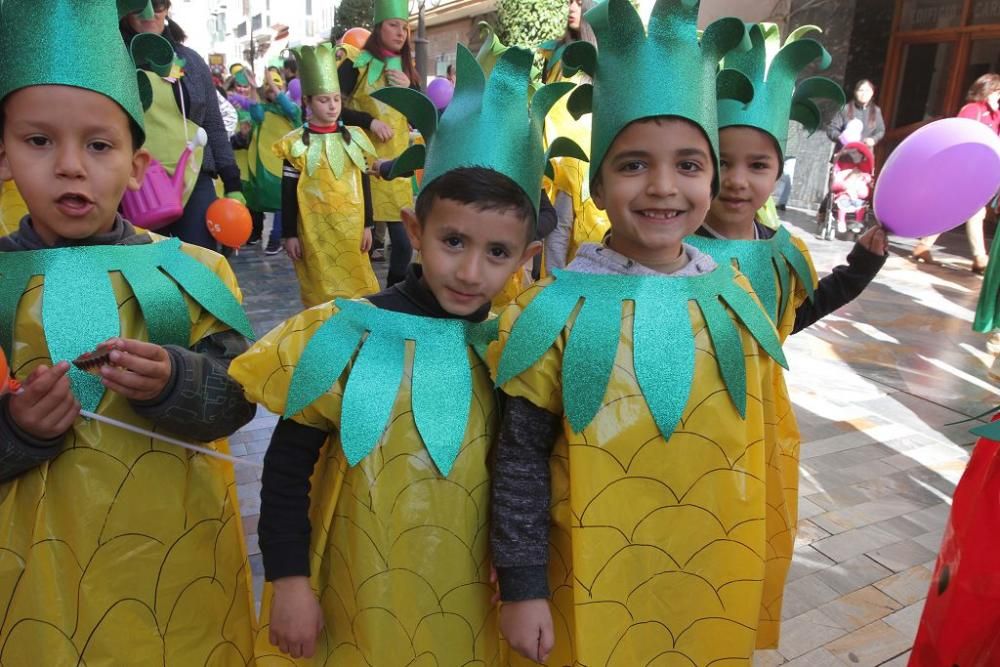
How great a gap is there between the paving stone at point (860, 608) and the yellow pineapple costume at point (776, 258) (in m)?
0.77

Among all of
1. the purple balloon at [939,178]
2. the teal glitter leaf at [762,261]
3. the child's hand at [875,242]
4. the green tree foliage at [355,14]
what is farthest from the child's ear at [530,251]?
the green tree foliage at [355,14]

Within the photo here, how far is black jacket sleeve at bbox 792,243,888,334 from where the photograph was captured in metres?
1.96

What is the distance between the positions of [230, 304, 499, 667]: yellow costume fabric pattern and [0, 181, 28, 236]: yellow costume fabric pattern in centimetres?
175

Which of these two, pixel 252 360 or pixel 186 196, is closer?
pixel 252 360

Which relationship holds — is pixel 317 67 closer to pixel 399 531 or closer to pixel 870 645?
pixel 399 531

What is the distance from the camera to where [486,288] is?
1.37 m

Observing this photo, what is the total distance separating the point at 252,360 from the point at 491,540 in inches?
20.6

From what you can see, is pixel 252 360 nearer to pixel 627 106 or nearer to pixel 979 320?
pixel 627 106

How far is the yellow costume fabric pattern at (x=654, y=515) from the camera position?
4.19ft

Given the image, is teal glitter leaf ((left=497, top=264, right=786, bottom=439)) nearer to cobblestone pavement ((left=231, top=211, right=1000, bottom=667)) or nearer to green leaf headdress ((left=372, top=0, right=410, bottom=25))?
→ cobblestone pavement ((left=231, top=211, right=1000, bottom=667))

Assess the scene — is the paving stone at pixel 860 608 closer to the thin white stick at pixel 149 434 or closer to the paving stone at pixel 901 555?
the paving stone at pixel 901 555

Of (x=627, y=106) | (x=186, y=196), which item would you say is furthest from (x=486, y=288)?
(x=186, y=196)

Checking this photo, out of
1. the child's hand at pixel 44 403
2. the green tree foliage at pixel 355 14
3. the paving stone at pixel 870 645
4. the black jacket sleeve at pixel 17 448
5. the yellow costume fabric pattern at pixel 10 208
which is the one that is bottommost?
the paving stone at pixel 870 645

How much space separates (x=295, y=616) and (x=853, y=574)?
2.15 meters
